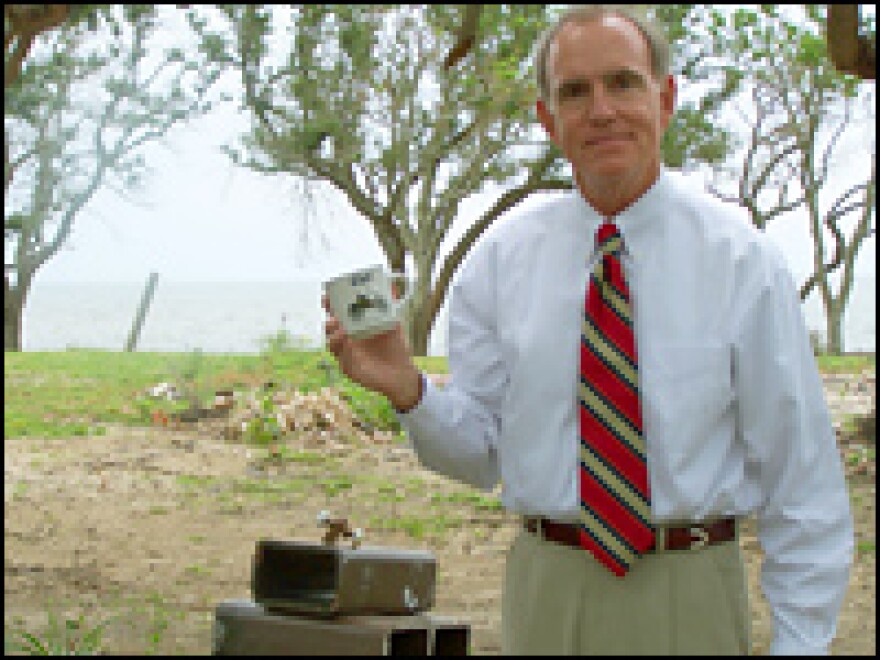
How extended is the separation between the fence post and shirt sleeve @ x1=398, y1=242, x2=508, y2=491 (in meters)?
10.5

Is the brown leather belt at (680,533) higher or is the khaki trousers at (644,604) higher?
the brown leather belt at (680,533)

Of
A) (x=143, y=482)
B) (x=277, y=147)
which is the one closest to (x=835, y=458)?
(x=143, y=482)

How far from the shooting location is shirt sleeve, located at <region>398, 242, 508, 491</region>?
171 cm

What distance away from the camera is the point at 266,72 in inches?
506

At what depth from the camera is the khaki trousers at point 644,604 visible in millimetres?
1565

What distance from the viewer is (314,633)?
4.86ft

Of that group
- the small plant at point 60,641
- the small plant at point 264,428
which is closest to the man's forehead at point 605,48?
the small plant at point 60,641

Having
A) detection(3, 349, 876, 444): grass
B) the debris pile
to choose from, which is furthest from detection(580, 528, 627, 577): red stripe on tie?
the debris pile

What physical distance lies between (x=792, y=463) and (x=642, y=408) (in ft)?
0.61

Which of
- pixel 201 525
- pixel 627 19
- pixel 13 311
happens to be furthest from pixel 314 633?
pixel 13 311

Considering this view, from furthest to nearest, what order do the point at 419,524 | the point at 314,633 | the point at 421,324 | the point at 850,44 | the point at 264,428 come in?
the point at 421,324
the point at 264,428
the point at 419,524
the point at 850,44
the point at 314,633

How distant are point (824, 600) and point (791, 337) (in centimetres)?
31

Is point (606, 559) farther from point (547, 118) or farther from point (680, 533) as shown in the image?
point (547, 118)

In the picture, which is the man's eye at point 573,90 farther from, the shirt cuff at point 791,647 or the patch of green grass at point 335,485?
the patch of green grass at point 335,485
